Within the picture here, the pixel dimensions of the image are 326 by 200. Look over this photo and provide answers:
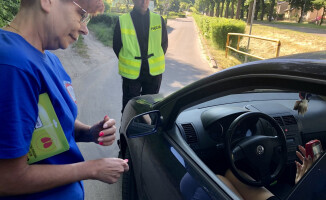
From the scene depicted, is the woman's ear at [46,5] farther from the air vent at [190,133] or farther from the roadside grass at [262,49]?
the roadside grass at [262,49]

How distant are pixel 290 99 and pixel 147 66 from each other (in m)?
1.97

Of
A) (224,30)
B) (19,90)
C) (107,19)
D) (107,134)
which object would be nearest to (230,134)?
(107,134)

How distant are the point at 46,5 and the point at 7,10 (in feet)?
18.4

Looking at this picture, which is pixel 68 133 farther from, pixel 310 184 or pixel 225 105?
pixel 225 105

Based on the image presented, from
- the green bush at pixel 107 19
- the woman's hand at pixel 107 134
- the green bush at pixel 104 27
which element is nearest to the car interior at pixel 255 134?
the woman's hand at pixel 107 134

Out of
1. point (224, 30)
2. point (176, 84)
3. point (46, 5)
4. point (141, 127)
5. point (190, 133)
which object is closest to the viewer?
point (46, 5)

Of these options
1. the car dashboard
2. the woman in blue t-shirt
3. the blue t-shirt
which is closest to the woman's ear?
the woman in blue t-shirt

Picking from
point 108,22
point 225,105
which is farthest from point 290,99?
point 108,22

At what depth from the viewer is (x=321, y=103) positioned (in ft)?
7.84

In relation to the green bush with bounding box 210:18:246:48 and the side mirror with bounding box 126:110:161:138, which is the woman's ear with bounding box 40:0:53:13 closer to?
the side mirror with bounding box 126:110:161:138

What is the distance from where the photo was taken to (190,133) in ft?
6.48

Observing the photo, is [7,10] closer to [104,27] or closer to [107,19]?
[104,27]

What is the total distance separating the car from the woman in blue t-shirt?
441 millimetres

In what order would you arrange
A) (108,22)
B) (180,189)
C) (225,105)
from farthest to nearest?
(108,22), (225,105), (180,189)
